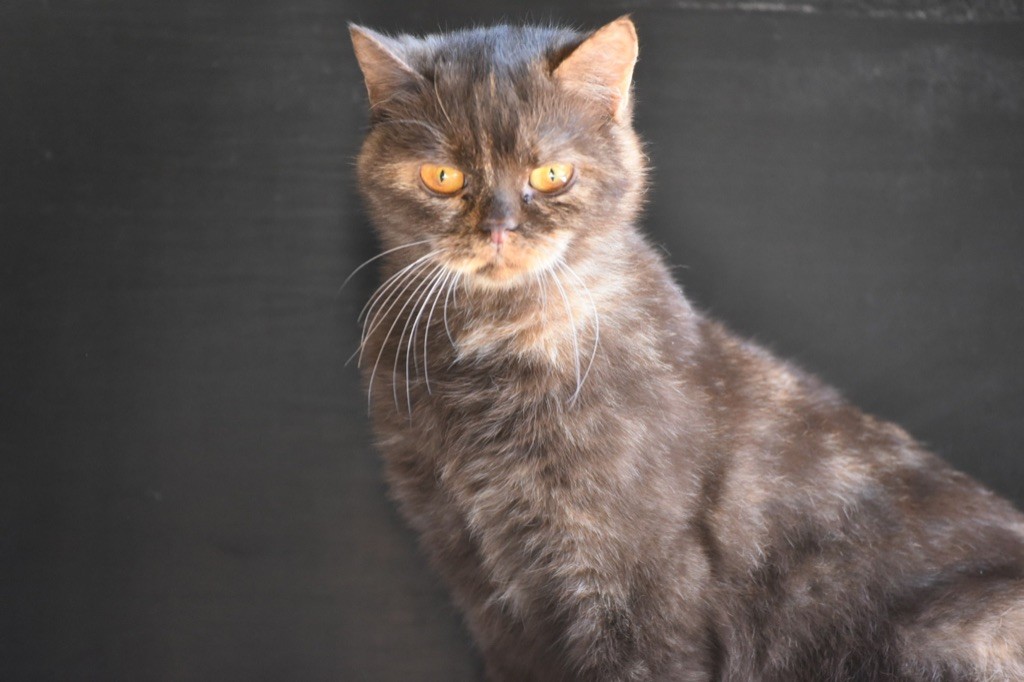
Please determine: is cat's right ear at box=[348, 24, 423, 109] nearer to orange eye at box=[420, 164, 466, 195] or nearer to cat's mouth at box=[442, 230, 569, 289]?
orange eye at box=[420, 164, 466, 195]

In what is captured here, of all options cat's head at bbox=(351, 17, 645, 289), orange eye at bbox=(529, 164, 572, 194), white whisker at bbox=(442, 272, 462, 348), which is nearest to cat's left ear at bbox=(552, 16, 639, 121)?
cat's head at bbox=(351, 17, 645, 289)

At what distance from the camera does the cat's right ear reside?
157 centimetres

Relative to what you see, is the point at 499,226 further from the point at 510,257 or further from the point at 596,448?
the point at 596,448

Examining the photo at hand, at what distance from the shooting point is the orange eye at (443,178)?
5.09 ft

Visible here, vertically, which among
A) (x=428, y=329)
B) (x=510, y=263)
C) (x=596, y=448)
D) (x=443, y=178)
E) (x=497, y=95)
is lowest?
(x=596, y=448)

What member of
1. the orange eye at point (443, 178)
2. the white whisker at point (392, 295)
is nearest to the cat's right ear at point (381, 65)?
the orange eye at point (443, 178)

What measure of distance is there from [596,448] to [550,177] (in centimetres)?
41

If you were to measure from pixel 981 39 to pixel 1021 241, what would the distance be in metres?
0.46

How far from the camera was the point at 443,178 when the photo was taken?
1.56 m

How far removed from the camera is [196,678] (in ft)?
7.36

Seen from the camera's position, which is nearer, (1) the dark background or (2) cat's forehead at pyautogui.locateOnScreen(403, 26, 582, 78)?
(2) cat's forehead at pyautogui.locateOnScreen(403, 26, 582, 78)

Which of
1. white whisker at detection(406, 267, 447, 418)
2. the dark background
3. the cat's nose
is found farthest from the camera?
the dark background

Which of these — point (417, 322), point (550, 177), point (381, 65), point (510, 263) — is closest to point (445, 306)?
point (417, 322)

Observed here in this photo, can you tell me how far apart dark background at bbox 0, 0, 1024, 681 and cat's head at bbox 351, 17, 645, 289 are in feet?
1.90
